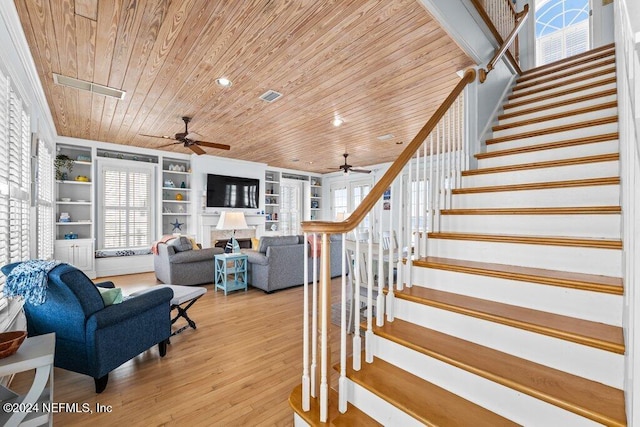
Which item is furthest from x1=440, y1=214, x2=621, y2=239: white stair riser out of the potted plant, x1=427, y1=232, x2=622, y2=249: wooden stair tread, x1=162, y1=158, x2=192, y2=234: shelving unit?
the potted plant

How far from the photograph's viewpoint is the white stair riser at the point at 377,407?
1.37 metres

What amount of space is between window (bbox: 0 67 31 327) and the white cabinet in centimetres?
302

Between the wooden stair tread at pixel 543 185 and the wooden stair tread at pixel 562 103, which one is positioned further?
the wooden stair tread at pixel 562 103

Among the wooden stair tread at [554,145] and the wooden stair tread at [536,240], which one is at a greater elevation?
the wooden stair tread at [554,145]

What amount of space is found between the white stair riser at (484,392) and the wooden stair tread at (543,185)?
150 cm

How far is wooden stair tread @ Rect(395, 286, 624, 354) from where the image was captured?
1.25 m

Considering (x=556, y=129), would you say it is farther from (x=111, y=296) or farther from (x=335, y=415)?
(x=111, y=296)

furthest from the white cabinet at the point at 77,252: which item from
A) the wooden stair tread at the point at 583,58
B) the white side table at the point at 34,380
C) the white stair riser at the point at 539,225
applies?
the wooden stair tread at the point at 583,58

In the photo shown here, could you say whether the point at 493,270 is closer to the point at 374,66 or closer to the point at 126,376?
the point at 374,66

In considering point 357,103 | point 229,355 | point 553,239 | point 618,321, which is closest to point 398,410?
point 618,321

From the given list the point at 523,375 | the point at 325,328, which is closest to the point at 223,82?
the point at 325,328

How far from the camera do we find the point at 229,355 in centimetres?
256

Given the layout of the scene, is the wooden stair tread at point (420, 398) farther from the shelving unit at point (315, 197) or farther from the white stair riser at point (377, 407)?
the shelving unit at point (315, 197)

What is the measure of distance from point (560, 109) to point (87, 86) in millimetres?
4944
